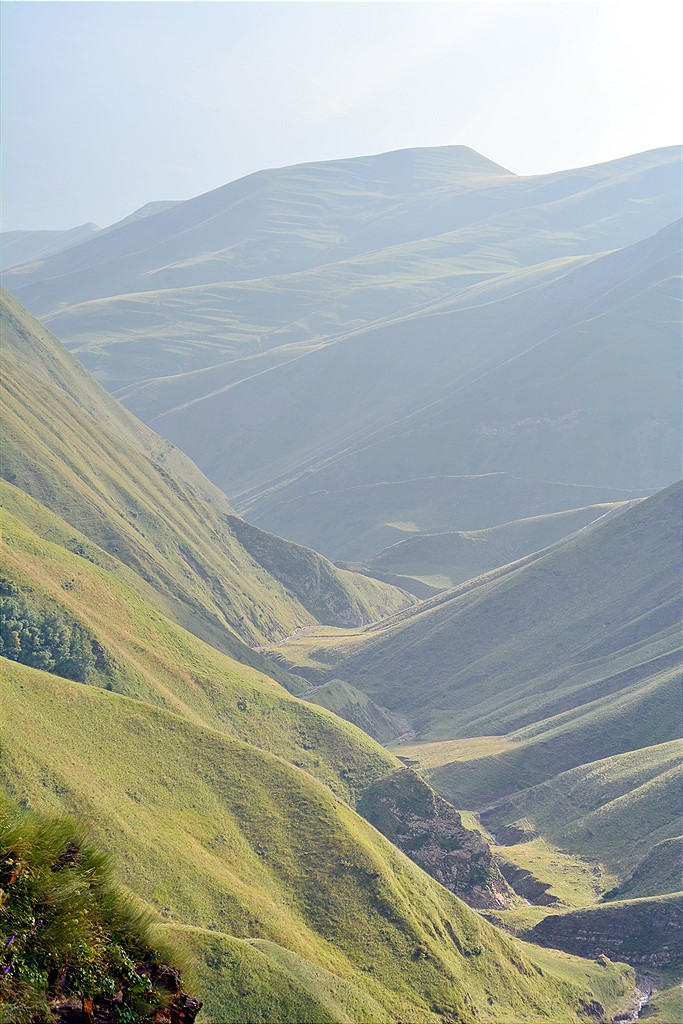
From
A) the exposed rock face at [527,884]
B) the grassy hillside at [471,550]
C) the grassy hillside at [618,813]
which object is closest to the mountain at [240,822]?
the exposed rock face at [527,884]

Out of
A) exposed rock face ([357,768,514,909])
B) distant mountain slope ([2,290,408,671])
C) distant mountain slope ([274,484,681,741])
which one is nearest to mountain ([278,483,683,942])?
distant mountain slope ([274,484,681,741])

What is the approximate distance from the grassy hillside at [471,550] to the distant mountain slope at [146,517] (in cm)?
1485

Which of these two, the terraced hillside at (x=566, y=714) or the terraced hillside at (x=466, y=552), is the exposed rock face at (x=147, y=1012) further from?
the terraced hillside at (x=466, y=552)

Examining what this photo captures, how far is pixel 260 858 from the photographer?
49.5 m

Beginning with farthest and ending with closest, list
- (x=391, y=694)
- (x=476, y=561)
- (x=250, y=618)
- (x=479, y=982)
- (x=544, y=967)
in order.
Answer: (x=476, y=561), (x=250, y=618), (x=391, y=694), (x=544, y=967), (x=479, y=982)

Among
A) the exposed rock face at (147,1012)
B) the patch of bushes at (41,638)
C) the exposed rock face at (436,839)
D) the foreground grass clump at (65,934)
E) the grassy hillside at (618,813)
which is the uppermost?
the foreground grass clump at (65,934)

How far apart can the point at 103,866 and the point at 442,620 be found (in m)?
128

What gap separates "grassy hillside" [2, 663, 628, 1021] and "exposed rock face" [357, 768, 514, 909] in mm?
10069

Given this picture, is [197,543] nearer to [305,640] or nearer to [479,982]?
[305,640]

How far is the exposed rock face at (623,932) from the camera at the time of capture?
60281 millimetres

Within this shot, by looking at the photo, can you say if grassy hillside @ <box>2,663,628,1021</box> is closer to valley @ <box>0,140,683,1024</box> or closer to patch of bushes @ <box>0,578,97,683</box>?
valley @ <box>0,140,683,1024</box>

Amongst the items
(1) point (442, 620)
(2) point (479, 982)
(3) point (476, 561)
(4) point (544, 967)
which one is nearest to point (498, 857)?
(4) point (544, 967)

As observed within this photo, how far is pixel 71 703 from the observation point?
51.5 meters

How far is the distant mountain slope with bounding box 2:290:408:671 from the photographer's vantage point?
10300 centimetres
